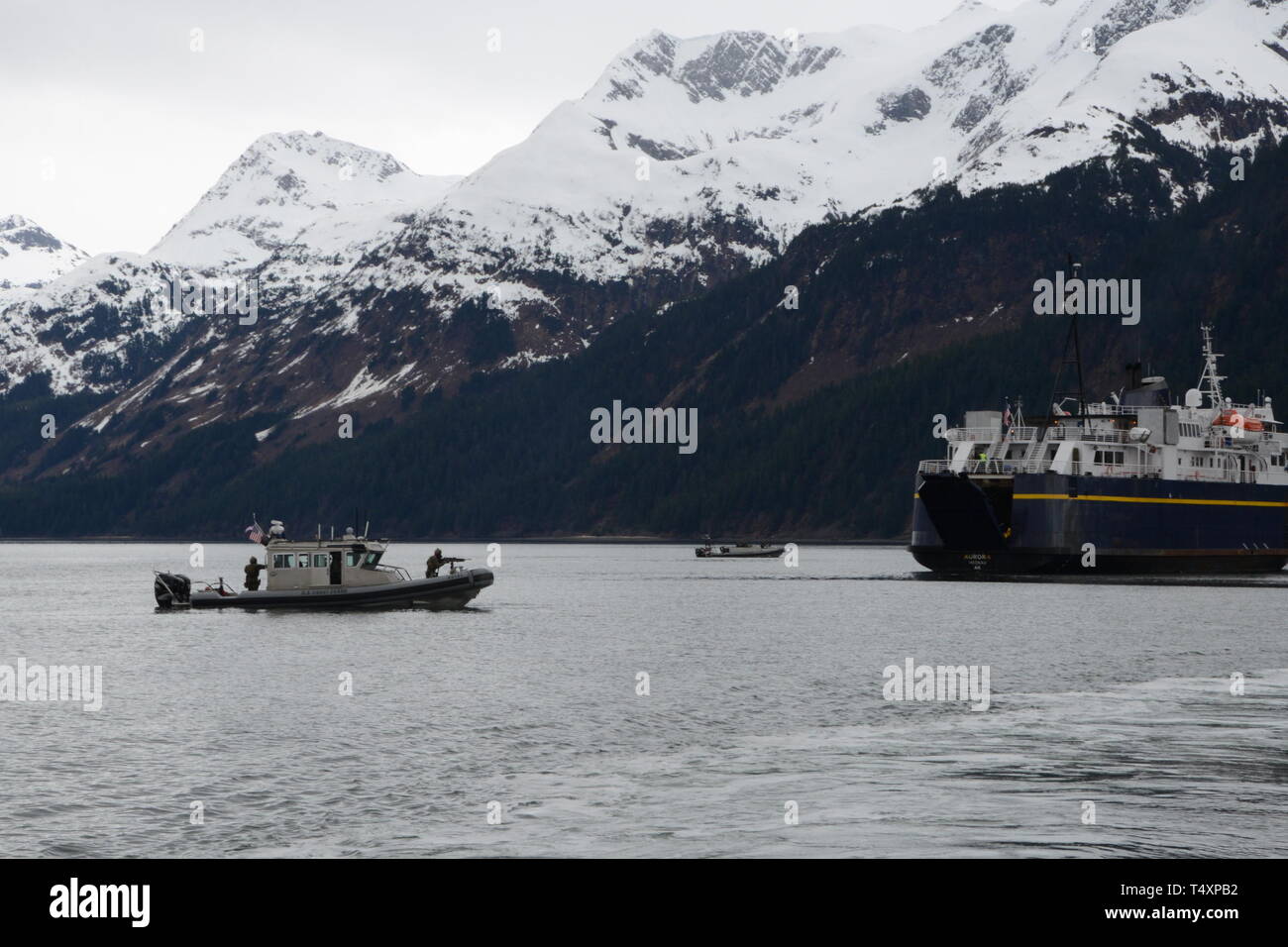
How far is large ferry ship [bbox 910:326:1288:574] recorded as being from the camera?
131m

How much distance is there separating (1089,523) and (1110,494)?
2984mm

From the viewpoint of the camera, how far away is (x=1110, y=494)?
13000 centimetres

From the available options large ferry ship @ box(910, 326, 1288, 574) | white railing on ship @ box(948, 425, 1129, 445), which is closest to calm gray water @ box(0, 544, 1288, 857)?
large ferry ship @ box(910, 326, 1288, 574)

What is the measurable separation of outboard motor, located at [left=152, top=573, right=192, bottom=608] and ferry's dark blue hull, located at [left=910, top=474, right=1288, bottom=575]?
61.3 m

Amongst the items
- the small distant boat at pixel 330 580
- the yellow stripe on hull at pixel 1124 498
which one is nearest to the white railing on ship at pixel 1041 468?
the yellow stripe on hull at pixel 1124 498

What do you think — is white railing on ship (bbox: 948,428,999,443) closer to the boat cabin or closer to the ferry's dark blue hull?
the ferry's dark blue hull

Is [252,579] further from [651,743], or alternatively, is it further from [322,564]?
[651,743]

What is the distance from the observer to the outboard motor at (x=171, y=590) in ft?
349

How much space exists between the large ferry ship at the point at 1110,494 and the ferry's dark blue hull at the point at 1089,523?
0.12 meters

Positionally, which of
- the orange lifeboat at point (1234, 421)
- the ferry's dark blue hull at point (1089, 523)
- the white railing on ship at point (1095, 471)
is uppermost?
the orange lifeboat at point (1234, 421)

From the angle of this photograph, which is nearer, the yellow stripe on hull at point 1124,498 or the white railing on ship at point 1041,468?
the yellow stripe on hull at point 1124,498

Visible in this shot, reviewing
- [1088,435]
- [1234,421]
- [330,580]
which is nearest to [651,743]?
[330,580]

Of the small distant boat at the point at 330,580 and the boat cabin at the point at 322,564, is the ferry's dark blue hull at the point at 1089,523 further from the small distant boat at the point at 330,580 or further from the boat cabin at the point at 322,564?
the boat cabin at the point at 322,564
